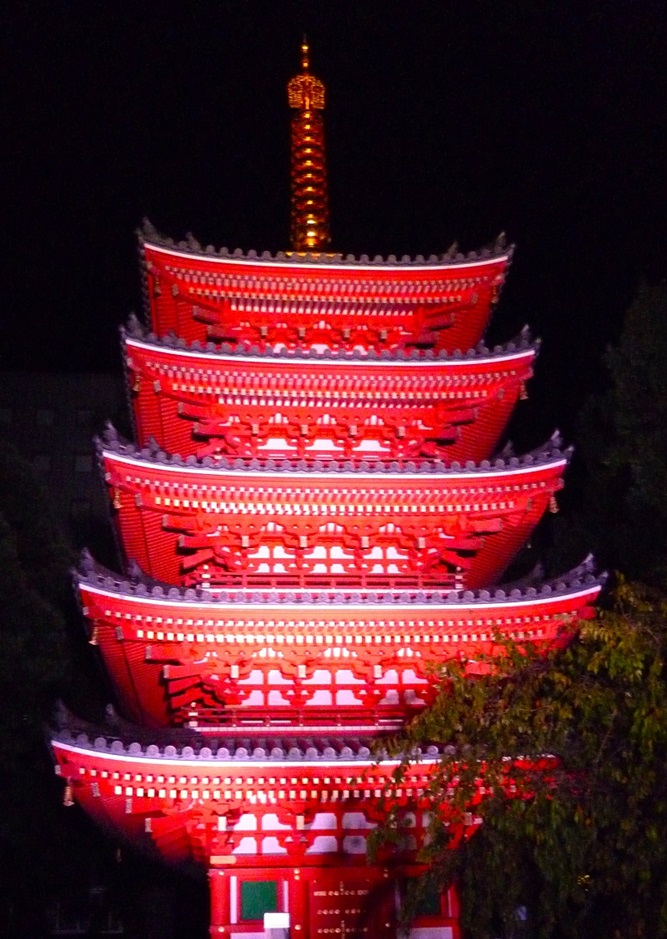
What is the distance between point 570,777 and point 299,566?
5.67m

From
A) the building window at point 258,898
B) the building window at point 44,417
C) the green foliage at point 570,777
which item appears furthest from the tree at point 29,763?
the building window at point 44,417

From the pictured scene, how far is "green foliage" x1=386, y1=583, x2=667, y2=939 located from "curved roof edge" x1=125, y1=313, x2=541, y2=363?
5764 millimetres

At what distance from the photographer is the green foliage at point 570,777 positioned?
8539mm

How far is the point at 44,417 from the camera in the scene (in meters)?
52.2

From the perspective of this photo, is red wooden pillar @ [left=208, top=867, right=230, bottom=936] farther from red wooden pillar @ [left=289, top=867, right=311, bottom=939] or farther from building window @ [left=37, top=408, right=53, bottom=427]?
building window @ [left=37, top=408, right=53, bottom=427]

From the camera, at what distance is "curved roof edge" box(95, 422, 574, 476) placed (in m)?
13.0

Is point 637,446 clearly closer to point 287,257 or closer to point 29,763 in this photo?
point 287,257

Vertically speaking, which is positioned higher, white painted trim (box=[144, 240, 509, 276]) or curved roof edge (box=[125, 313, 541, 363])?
white painted trim (box=[144, 240, 509, 276])

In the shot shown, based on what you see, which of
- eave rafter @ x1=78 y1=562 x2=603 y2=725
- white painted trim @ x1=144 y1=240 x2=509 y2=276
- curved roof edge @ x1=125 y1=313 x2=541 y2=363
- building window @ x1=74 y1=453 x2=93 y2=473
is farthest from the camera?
building window @ x1=74 y1=453 x2=93 y2=473

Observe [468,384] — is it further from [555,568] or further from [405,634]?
[555,568]

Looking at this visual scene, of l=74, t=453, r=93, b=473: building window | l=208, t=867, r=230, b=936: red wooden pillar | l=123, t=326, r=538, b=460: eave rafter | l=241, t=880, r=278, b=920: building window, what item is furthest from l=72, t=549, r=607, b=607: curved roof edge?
l=74, t=453, r=93, b=473: building window

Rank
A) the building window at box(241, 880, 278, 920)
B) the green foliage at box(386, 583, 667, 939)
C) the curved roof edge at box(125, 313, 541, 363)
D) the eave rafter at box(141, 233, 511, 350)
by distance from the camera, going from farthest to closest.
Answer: the eave rafter at box(141, 233, 511, 350) → the curved roof edge at box(125, 313, 541, 363) → the building window at box(241, 880, 278, 920) → the green foliage at box(386, 583, 667, 939)

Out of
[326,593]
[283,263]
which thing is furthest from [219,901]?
[283,263]

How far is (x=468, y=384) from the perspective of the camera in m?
14.9
